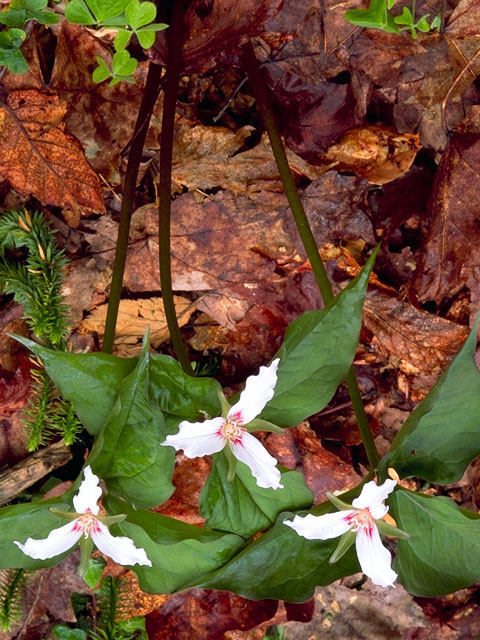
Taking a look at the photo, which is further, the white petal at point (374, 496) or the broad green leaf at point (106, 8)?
the broad green leaf at point (106, 8)

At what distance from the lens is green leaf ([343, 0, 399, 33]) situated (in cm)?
177

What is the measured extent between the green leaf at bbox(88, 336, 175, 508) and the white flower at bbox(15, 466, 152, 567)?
0.32 ft

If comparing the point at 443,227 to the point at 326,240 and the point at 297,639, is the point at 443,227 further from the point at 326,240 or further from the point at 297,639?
the point at 297,639

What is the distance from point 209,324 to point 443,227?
846mm

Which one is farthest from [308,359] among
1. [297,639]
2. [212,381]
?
[297,639]

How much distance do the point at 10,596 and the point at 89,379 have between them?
1.08m

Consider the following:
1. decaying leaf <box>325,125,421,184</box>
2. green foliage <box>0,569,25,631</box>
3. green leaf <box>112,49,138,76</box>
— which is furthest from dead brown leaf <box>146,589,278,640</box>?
→ green leaf <box>112,49,138,76</box>

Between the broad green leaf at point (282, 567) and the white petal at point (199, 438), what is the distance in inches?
10.8

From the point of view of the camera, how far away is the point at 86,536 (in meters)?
Result: 1.44

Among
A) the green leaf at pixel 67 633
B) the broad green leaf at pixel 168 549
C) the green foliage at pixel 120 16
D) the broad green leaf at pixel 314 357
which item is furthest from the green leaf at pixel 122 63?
the green leaf at pixel 67 633

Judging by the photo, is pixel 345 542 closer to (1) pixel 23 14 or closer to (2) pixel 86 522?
(2) pixel 86 522

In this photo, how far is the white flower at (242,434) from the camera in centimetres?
141

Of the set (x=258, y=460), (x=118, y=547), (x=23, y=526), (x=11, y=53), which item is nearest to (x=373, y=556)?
(x=258, y=460)

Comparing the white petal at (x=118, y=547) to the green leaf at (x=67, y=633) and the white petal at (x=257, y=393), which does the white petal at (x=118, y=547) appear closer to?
the white petal at (x=257, y=393)
